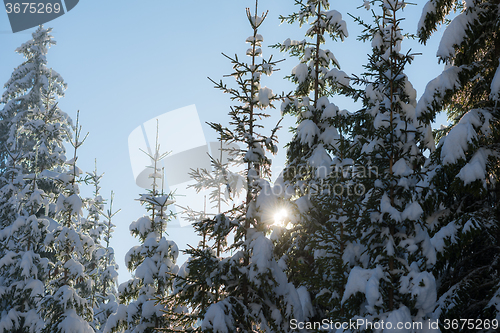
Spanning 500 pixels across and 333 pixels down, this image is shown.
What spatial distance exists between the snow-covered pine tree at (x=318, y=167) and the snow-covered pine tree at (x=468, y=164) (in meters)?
2.14

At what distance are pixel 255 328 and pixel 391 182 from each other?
4611mm

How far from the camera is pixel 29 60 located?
2602 centimetres

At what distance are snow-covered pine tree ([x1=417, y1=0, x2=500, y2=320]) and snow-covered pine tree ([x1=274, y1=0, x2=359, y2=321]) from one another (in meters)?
2.14

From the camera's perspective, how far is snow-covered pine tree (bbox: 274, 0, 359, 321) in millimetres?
9250

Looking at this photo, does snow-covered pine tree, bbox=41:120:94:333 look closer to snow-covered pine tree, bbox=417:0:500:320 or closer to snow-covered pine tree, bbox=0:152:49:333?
snow-covered pine tree, bbox=0:152:49:333

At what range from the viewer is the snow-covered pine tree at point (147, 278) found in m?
12.6

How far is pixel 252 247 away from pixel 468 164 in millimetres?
4616

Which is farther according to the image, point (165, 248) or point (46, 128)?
point (46, 128)

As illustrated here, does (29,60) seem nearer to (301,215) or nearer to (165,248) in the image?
(165,248)

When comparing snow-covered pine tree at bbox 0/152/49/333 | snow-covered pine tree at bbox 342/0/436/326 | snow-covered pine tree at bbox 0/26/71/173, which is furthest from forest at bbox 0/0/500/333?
snow-covered pine tree at bbox 0/26/71/173

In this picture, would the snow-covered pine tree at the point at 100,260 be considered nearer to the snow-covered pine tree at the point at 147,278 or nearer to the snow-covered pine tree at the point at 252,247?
the snow-covered pine tree at the point at 147,278

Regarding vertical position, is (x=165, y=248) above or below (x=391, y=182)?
above

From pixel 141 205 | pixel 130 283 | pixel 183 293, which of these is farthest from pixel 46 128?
pixel 183 293

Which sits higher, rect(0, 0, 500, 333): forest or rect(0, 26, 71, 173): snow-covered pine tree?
rect(0, 26, 71, 173): snow-covered pine tree
